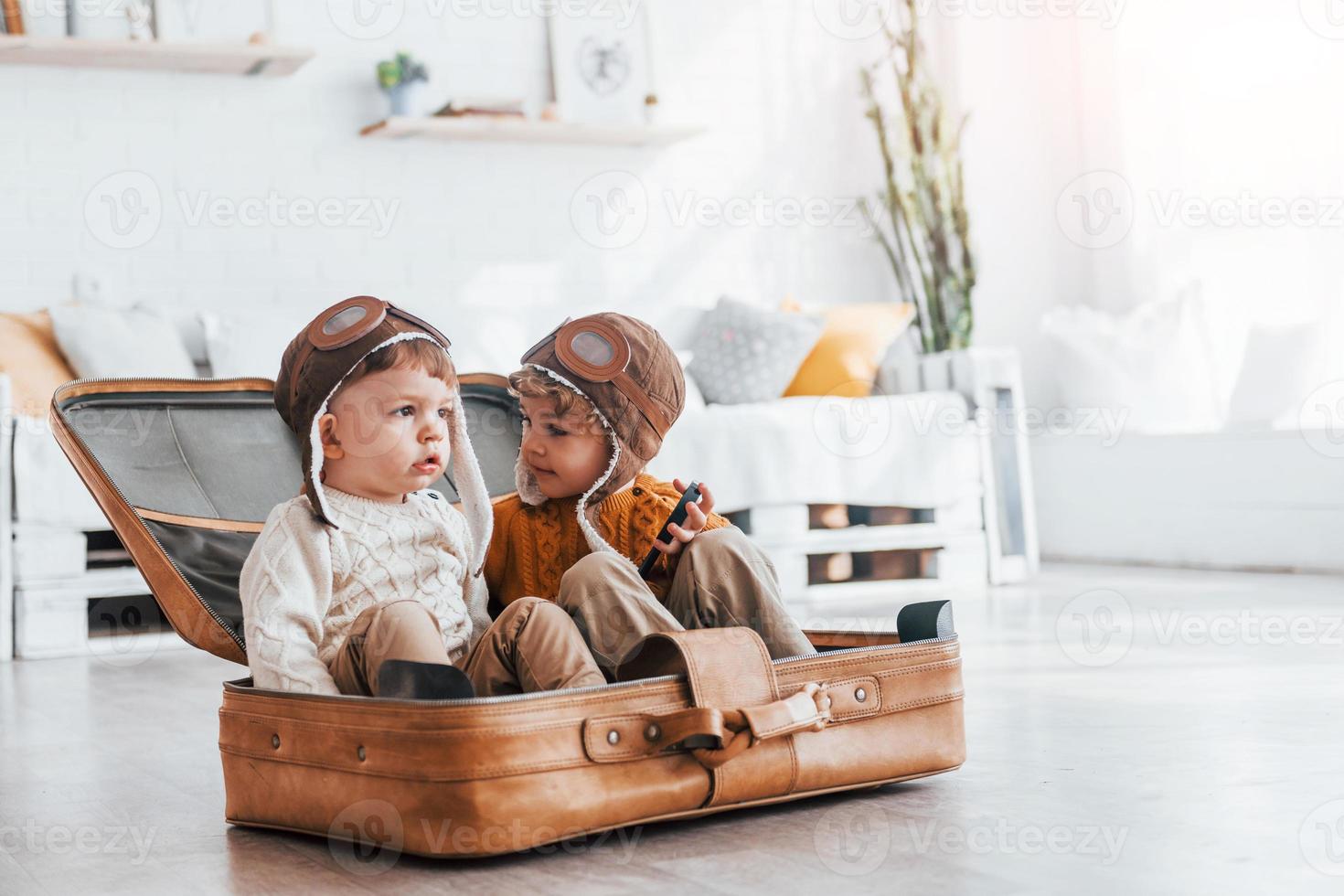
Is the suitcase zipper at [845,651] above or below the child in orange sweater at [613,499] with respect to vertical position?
below

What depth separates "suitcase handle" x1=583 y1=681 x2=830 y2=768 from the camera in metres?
1.45

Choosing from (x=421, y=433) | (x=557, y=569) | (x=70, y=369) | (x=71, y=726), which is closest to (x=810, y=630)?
(x=557, y=569)

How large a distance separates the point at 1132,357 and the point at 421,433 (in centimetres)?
354

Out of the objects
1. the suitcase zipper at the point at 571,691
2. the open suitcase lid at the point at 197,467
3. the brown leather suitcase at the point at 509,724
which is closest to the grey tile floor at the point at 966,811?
the brown leather suitcase at the point at 509,724

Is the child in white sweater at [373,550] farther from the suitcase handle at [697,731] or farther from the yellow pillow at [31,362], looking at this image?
the yellow pillow at [31,362]

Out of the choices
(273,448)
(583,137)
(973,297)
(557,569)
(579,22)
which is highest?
(579,22)

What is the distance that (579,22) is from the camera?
4855mm

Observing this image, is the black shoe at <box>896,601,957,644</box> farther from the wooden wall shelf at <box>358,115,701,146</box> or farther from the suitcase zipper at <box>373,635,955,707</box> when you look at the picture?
the wooden wall shelf at <box>358,115,701,146</box>

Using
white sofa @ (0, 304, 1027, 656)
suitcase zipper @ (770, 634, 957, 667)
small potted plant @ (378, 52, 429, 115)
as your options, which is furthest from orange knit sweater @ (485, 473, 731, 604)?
small potted plant @ (378, 52, 429, 115)

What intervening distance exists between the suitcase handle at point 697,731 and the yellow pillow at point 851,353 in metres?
2.88

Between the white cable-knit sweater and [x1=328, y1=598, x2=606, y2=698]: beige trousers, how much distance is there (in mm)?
37

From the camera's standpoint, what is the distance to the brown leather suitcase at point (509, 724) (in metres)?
1.40

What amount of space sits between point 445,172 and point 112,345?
138 centimetres

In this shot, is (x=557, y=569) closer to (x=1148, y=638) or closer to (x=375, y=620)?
Answer: (x=375, y=620)
